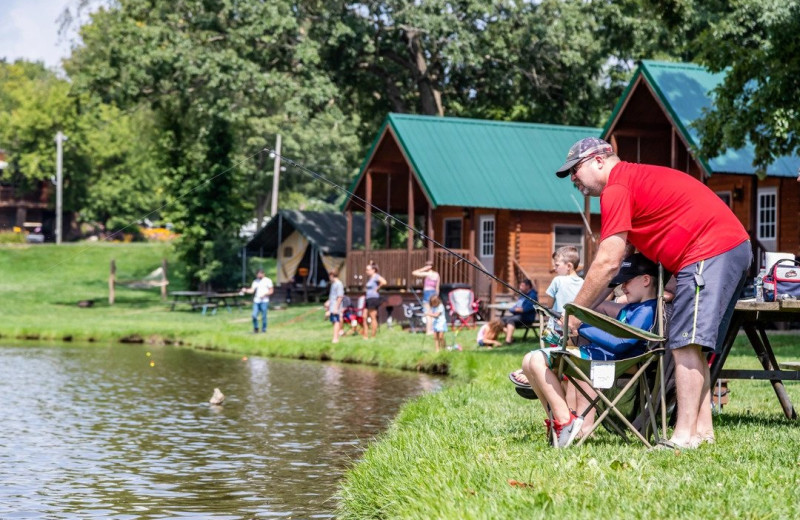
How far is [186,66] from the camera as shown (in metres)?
40.0

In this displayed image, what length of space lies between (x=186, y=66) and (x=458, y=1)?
8.92 metres

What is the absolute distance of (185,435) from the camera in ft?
43.7

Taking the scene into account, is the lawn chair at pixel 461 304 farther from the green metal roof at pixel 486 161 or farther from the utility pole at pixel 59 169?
the utility pole at pixel 59 169

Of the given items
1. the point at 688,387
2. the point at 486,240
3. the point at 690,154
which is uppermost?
the point at 690,154

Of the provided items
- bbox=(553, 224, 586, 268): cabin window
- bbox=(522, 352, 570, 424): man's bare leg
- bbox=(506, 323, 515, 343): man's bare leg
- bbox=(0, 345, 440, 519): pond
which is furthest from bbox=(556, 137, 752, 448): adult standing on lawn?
bbox=(553, 224, 586, 268): cabin window

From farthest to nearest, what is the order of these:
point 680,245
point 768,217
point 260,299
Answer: point 260,299
point 768,217
point 680,245

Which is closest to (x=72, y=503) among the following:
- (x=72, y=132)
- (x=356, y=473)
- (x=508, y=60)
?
(x=356, y=473)

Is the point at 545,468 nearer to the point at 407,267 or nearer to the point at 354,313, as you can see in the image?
the point at 354,313

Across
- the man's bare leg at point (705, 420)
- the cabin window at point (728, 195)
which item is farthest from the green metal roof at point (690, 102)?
the man's bare leg at point (705, 420)

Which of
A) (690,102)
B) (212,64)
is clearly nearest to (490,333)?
(690,102)

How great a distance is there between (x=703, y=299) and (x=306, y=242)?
4463 centimetres

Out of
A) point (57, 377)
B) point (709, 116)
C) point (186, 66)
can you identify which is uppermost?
point (186, 66)

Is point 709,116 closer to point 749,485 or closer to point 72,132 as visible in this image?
point 749,485

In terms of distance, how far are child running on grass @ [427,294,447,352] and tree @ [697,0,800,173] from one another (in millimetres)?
5721
